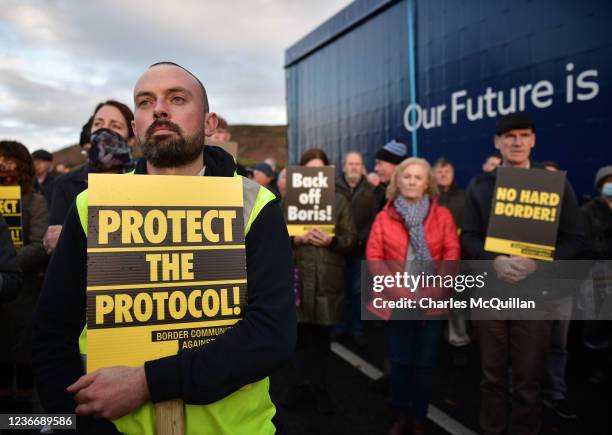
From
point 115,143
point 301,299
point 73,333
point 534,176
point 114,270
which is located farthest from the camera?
point 301,299

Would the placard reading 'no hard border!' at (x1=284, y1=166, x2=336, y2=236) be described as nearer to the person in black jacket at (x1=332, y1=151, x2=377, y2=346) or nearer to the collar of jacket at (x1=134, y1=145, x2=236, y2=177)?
the person in black jacket at (x1=332, y1=151, x2=377, y2=346)

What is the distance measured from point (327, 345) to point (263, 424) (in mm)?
2447

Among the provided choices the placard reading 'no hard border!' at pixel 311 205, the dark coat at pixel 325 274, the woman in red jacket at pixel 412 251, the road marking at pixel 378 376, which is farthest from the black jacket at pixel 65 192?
the road marking at pixel 378 376

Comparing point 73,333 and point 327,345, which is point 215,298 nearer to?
point 73,333

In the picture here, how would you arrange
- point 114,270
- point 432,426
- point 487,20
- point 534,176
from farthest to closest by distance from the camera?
point 487,20 < point 432,426 < point 534,176 < point 114,270

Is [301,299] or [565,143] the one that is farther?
[565,143]

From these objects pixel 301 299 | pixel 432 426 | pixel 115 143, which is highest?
pixel 115 143

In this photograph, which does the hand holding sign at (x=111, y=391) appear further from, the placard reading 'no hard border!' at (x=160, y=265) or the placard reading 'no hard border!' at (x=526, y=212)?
the placard reading 'no hard border!' at (x=526, y=212)

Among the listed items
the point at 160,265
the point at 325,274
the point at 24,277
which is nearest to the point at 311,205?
the point at 325,274

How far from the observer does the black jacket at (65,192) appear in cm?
255

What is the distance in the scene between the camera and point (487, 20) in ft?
15.4

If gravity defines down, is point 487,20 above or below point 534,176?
above

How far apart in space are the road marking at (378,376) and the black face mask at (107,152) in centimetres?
273

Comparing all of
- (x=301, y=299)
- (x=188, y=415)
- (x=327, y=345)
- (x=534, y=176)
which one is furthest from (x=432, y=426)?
(x=188, y=415)
